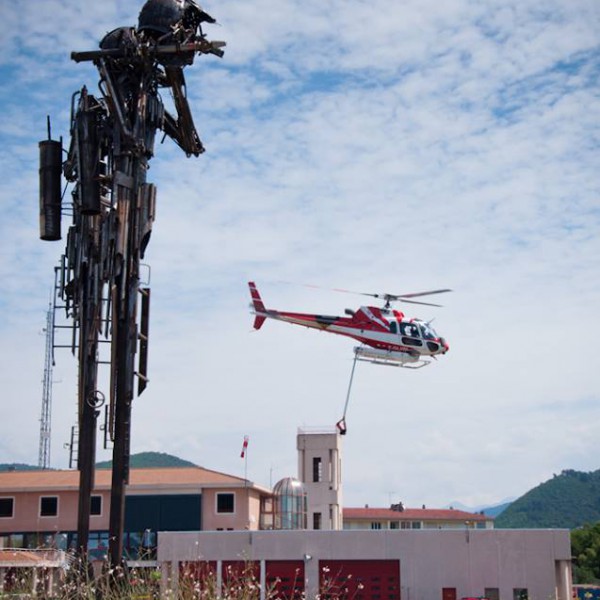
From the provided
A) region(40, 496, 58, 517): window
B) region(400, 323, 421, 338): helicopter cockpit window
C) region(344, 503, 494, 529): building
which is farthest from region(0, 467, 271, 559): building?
region(344, 503, 494, 529): building

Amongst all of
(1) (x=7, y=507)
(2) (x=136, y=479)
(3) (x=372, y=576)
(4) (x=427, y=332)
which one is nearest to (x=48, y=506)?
(1) (x=7, y=507)

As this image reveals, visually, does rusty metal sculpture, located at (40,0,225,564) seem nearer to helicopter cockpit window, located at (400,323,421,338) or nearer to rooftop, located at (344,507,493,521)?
helicopter cockpit window, located at (400,323,421,338)

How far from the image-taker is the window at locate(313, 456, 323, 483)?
64387 millimetres

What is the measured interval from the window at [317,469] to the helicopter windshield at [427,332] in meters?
21.5

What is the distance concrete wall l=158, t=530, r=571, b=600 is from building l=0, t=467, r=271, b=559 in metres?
14.3

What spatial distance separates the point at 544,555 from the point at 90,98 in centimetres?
2711

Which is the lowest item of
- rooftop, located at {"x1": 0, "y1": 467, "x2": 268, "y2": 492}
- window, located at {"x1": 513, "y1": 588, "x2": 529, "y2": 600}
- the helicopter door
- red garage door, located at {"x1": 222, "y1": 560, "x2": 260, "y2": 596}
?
window, located at {"x1": 513, "y1": 588, "x2": 529, "y2": 600}

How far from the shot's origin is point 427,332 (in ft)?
149

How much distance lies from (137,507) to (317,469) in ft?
45.7

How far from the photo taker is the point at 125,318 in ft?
71.5

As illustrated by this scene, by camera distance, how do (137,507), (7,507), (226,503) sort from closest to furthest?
(137,507), (226,503), (7,507)

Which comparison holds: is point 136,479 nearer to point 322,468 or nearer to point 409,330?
point 322,468

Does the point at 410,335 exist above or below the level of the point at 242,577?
above

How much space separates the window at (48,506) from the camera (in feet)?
185
